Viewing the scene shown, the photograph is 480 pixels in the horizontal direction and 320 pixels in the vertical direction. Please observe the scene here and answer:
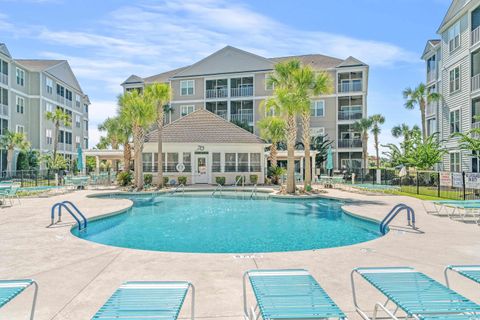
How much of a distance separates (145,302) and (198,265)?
297 cm

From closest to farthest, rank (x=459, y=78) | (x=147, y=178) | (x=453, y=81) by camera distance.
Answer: (x=459, y=78) < (x=453, y=81) < (x=147, y=178)

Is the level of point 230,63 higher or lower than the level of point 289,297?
higher

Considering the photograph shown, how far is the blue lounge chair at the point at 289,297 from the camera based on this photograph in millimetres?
3209

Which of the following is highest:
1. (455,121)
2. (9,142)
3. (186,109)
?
(186,109)

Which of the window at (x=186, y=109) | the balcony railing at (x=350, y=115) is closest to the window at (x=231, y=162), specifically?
the window at (x=186, y=109)

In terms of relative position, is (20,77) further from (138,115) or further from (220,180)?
(220,180)

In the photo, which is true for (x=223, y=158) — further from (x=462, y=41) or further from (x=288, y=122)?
(x=462, y=41)

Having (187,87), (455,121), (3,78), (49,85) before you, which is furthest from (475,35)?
(49,85)

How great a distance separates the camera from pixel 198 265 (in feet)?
21.0

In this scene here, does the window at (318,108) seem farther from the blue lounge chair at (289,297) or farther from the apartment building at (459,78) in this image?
the blue lounge chair at (289,297)

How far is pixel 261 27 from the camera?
17297 mm

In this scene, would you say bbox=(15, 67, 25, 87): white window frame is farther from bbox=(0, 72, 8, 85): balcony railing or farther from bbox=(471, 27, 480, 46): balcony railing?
bbox=(471, 27, 480, 46): balcony railing

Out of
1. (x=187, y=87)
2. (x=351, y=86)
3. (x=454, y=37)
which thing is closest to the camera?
(x=454, y=37)

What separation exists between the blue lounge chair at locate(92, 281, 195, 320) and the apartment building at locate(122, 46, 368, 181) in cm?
3463
